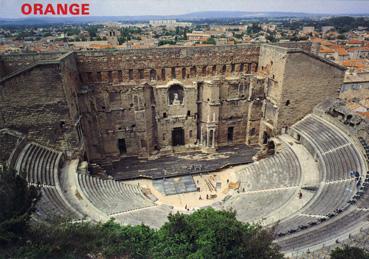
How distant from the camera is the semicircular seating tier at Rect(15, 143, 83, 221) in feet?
51.5

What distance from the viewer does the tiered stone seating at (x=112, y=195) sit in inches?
734

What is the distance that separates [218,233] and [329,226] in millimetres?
7036

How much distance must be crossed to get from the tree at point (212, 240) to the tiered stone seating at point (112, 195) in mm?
7996

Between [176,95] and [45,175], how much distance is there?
14086mm

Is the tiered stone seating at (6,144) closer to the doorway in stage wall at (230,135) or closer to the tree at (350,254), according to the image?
the tree at (350,254)

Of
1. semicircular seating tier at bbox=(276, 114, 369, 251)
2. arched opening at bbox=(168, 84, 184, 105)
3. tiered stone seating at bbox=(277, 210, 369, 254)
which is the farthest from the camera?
arched opening at bbox=(168, 84, 184, 105)

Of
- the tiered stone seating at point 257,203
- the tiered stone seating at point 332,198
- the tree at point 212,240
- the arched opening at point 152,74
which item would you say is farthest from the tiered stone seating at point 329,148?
the arched opening at point 152,74

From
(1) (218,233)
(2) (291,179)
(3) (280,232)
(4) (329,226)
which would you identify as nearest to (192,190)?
(2) (291,179)

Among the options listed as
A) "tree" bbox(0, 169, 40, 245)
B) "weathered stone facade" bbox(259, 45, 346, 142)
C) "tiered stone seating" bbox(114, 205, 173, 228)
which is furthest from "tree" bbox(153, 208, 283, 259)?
"weathered stone facade" bbox(259, 45, 346, 142)

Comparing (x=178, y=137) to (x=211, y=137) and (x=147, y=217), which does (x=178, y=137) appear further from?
(x=147, y=217)

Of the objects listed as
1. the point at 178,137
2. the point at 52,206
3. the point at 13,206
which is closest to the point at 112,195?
the point at 52,206

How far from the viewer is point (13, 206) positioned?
11.0 meters

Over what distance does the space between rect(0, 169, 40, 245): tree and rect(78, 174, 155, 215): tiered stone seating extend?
684cm

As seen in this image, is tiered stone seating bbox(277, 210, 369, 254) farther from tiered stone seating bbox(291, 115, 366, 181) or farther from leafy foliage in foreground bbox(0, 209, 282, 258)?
tiered stone seating bbox(291, 115, 366, 181)
